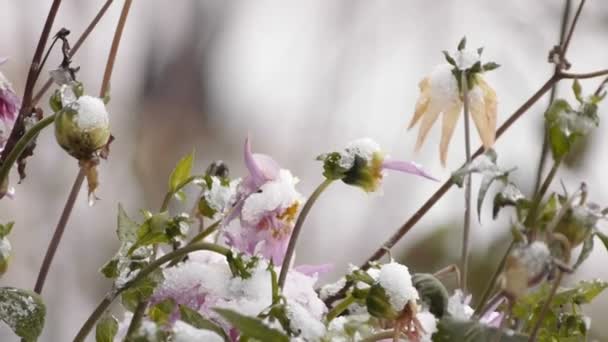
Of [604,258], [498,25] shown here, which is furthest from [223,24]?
[604,258]

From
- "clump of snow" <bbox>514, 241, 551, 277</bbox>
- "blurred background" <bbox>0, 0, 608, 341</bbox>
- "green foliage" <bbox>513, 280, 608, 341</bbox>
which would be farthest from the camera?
"blurred background" <bbox>0, 0, 608, 341</bbox>

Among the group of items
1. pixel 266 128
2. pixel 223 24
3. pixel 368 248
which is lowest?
pixel 368 248

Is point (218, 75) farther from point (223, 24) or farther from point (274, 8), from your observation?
point (274, 8)

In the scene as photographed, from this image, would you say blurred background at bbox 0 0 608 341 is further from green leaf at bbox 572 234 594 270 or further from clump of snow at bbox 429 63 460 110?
green leaf at bbox 572 234 594 270

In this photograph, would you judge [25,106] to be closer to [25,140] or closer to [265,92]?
[25,140]

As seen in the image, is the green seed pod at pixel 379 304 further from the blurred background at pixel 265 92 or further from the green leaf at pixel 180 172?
the blurred background at pixel 265 92

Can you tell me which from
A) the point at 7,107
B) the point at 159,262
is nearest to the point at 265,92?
the point at 7,107

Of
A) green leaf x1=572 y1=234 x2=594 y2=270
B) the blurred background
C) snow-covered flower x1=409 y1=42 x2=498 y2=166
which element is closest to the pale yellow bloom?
snow-covered flower x1=409 y1=42 x2=498 y2=166
